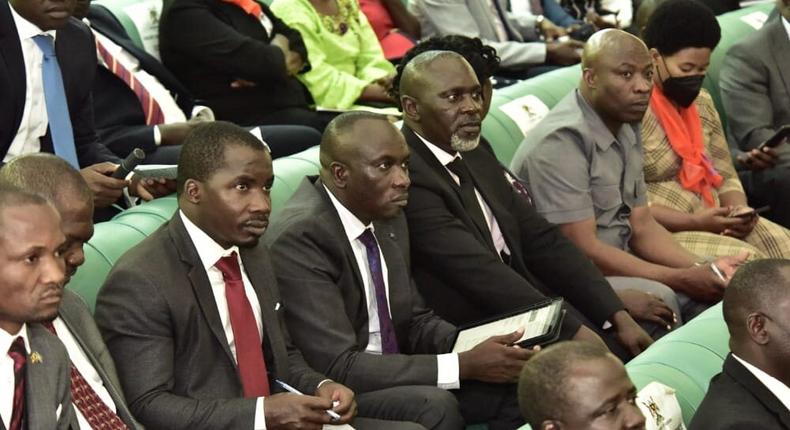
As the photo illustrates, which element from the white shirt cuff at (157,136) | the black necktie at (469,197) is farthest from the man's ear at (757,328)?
the white shirt cuff at (157,136)

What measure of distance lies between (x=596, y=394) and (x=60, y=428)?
101 centimetres

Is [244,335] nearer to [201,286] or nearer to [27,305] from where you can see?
[201,286]

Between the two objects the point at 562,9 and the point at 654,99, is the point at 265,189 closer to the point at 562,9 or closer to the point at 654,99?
the point at 654,99

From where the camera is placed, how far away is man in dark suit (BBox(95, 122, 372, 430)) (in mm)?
2947

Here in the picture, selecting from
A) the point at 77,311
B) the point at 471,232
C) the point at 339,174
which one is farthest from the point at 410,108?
the point at 77,311

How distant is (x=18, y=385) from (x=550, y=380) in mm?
992

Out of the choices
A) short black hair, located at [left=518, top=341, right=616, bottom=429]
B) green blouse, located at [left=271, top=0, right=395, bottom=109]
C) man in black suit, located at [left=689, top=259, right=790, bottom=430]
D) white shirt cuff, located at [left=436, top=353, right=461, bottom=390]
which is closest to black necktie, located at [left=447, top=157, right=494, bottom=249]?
white shirt cuff, located at [left=436, top=353, right=461, bottom=390]

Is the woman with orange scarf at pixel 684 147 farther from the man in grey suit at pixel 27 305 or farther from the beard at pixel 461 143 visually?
the man in grey suit at pixel 27 305

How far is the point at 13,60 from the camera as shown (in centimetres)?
379

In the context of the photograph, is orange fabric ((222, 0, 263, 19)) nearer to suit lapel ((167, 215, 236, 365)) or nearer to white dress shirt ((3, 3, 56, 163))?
white dress shirt ((3, 3, 56, 163))

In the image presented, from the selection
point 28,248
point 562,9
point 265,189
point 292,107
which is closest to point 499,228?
point 265,189

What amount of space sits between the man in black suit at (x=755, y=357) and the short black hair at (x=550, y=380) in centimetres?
31

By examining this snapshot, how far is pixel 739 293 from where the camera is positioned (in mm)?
2990

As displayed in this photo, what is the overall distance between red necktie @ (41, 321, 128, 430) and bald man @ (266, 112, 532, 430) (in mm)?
704
